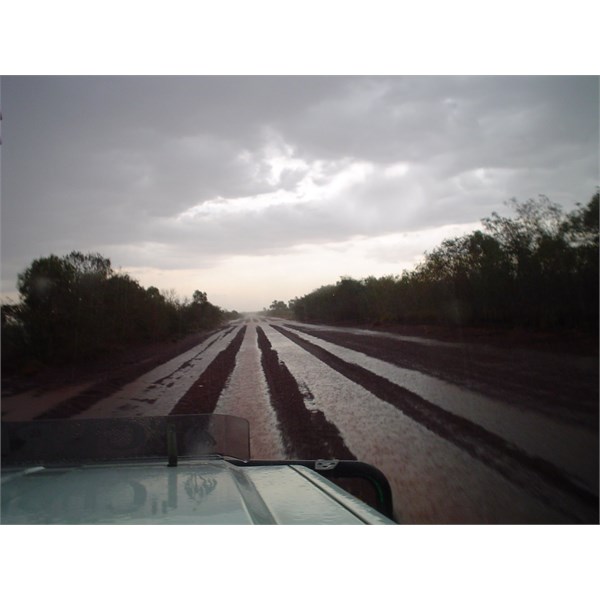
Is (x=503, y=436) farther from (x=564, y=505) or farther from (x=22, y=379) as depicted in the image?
(x=22, y=379)

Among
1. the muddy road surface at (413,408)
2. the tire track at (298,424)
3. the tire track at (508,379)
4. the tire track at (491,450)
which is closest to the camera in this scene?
the tire track at (491,450)

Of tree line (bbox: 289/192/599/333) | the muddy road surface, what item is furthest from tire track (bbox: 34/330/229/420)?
tree line (bbox: 289/192/599/333)

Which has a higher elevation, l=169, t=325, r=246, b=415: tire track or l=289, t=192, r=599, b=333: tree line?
l=289, t=192, r=599, b=333: tree line

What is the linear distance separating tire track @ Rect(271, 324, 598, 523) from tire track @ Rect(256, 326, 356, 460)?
0.52 meters

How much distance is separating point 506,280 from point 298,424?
204 centimetres

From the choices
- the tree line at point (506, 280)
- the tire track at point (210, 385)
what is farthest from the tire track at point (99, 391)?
the tree line at point (506, 280)

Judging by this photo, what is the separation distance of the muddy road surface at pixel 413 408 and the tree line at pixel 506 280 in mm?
289

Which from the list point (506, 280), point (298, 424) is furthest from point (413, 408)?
point (506, 280)

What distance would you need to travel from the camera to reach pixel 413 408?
4.15 meters

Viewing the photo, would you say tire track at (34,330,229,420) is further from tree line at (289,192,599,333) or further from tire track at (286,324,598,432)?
tire track at (286,324,598,432)

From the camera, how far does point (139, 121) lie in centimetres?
313

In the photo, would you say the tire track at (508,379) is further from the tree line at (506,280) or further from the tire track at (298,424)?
the tire track at (298,424)

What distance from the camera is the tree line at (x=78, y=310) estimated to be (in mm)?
3059

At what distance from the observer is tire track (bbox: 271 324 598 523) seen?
8.56ft
